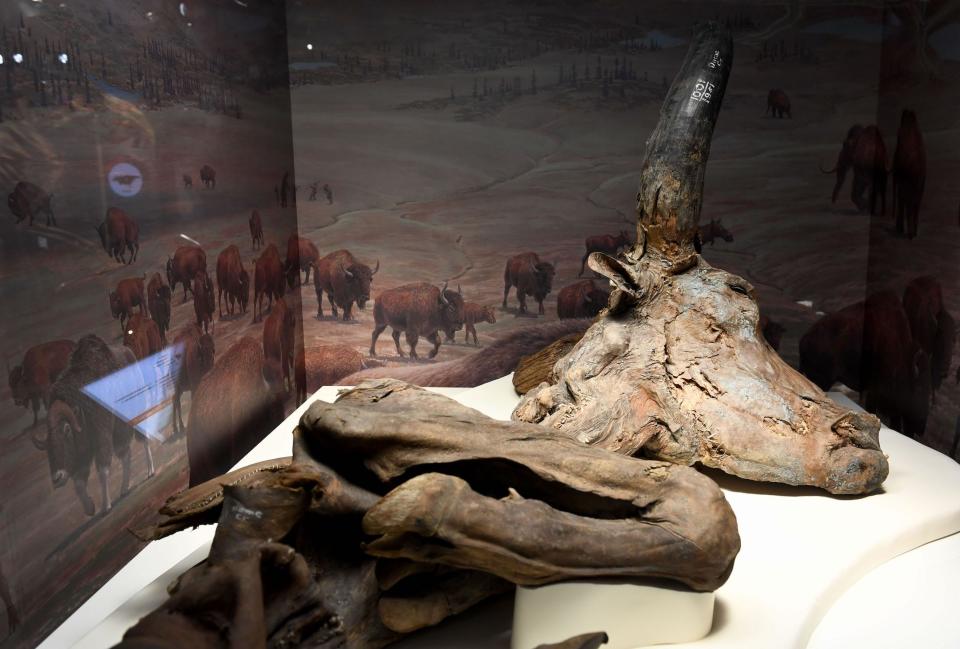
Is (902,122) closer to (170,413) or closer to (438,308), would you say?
(438,308)

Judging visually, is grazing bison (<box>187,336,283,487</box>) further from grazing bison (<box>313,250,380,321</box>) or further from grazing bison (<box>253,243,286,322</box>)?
grazing bison (<box>313,250,380,321</box>)

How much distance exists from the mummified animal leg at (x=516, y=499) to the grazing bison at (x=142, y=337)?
3.54 feet

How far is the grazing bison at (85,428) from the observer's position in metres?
2.26

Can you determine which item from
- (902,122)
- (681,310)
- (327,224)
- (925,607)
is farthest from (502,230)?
(925,607)

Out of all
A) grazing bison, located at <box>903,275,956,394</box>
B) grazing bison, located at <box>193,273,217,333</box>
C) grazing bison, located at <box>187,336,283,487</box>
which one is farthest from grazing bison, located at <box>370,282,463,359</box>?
grazing bison, located at <box>903,275,956,394</box>

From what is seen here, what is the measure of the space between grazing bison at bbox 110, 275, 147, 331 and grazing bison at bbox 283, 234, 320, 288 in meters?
1.72

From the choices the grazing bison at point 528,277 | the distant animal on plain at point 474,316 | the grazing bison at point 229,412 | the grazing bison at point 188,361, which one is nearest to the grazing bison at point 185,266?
the grazing bison at point 188,361

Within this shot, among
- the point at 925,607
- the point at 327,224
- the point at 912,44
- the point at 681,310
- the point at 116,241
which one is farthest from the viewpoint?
the point at 327,224

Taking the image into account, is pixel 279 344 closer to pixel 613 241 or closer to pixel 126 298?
pixel 126 298

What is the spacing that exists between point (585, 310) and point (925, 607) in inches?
103

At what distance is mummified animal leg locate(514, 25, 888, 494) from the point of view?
2.81 meters

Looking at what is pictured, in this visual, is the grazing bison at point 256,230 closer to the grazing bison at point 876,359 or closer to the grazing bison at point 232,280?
the grazing bison at point 232,280

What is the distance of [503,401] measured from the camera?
4047 mm

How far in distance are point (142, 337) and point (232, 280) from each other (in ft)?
2.97
